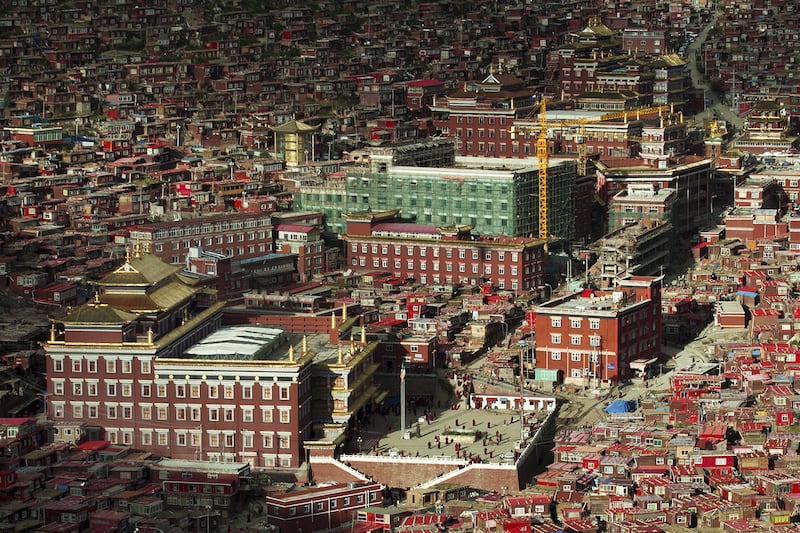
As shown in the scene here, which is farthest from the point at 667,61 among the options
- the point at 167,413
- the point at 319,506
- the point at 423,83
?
the point at 319,506

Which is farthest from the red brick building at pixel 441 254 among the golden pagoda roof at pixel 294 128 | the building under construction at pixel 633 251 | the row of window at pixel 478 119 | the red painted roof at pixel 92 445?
the red painted roof at pixel 92 445

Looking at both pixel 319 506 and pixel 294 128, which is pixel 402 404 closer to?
pixel 319 506

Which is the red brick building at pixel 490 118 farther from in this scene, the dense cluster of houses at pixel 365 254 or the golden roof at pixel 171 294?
the golden roof at pixel 171 294

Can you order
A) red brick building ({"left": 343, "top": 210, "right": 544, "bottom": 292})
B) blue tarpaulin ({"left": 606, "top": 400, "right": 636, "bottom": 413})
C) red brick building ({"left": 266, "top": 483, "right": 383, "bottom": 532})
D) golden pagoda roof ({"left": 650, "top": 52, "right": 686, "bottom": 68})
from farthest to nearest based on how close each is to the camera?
1. golden pagoda roof ({"left": 650, "top": 52, "right": 686, "bottom": 68})
2. red brick building ({"left": 343, "top": 210, "right": 544, "bottom": 292})
3. blue tarpaulin ({"left": 606, "top": 400, "right": 636, "bottom": 413})
4. red brick building ({"left": 266, "top": 483, "right": 383, "bottom": 532})

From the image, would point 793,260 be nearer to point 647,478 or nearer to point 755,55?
point 647,478

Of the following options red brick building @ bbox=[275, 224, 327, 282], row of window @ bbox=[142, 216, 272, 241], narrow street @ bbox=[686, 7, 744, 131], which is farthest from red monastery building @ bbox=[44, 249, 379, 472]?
narrow street @ bbox=[686, 7, 744, 131]

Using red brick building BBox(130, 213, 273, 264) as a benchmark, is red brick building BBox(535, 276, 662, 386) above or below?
below

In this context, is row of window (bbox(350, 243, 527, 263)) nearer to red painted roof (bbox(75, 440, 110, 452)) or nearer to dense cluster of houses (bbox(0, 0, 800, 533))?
dense cluster of houses (bbox(0, 0, 800, 533))
